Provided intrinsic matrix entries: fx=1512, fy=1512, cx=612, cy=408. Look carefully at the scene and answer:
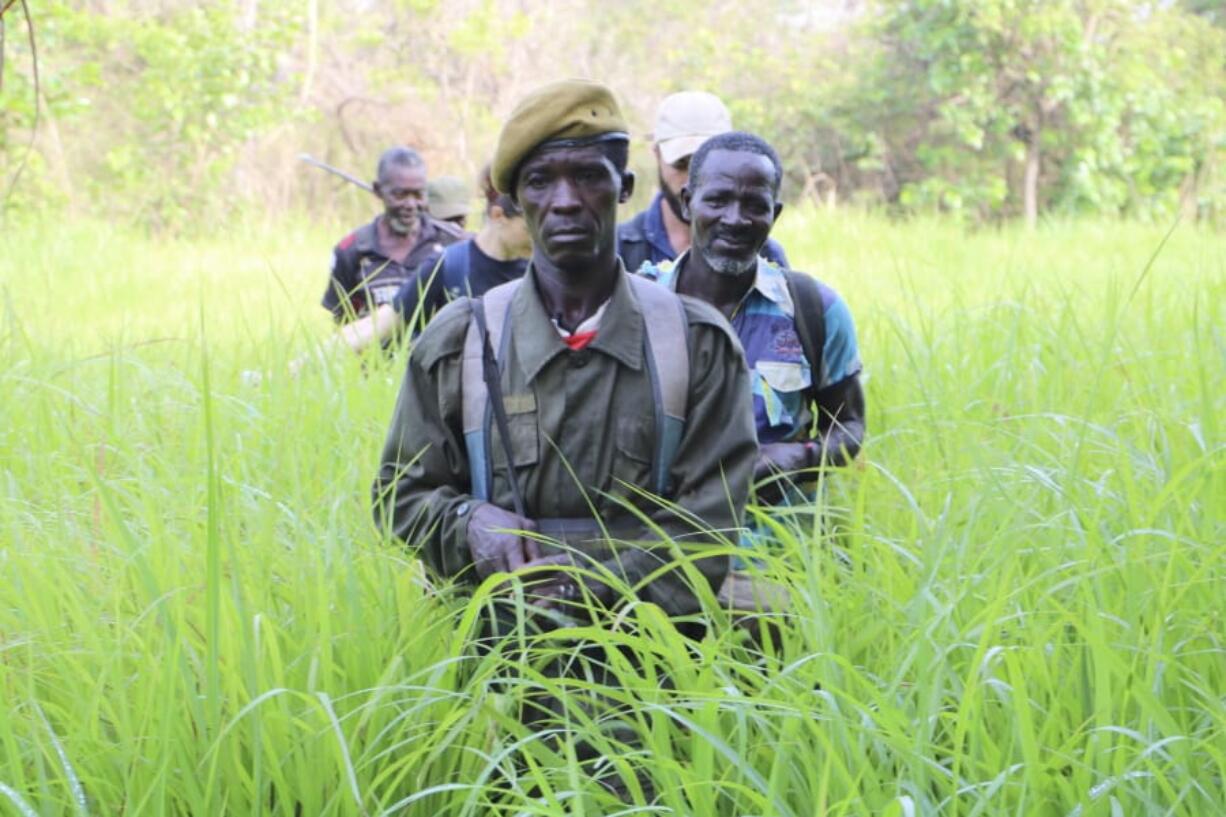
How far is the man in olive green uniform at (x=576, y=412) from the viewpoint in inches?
91.0

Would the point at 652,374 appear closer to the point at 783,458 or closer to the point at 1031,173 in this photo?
the point at 783,458

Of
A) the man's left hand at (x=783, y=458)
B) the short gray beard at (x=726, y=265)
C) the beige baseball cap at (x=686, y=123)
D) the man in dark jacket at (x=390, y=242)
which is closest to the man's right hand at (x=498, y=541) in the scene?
the man's left hand at (x=783, y=458)

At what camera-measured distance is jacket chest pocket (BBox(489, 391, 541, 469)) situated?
2.32 metres

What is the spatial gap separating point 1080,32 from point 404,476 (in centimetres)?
1219

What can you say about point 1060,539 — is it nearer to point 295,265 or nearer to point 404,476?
point 404,476

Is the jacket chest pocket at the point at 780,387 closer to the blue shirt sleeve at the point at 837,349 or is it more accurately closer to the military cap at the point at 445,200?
the blue shirt sleeve at the point at 837,349

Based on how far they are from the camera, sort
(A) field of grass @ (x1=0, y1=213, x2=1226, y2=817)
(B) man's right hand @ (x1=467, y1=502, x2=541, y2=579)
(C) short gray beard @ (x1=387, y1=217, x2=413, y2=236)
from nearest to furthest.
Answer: (A) field of grass @ (x1=0, y1=213, x2=1226, y2=817), (B) man's right hand @ (x1=467, y1=502, x2=541, y2=579), (C) short gray beard @ (x1=387, y1=217, x2=413, y2=236)

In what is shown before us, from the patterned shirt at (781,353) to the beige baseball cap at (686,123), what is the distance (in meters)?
1.18

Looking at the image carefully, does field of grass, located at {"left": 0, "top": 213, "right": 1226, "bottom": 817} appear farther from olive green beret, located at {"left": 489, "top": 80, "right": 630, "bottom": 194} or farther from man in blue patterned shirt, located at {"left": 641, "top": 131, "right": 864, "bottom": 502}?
olive green beret, located at {"left": 489, "top": 80, "right": 630, "bottom": 194}

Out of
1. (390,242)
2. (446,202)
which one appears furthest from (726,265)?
(446,202)

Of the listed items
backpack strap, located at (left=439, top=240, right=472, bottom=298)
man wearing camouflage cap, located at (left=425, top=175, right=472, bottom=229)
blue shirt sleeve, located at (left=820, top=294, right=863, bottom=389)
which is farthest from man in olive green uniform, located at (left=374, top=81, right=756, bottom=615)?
man wearing camouflage cap, located at (left=425, top=175, right=472, bottom=229)

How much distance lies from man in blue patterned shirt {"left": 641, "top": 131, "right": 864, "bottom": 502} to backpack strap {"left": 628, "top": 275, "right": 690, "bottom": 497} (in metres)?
0.72

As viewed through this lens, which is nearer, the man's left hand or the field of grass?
the field of grass

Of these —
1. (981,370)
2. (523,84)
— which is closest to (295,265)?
(981,370)
